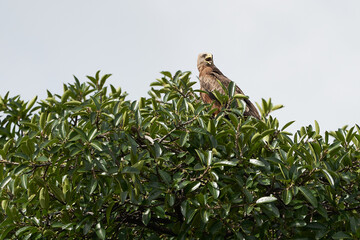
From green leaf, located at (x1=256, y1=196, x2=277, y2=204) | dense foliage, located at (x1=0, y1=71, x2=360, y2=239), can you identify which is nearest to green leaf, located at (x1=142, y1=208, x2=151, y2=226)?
dense foliage, located at (x1=0, y1=71, x2=360, y2=239)

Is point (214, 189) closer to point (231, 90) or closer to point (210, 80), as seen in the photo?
point (231, 90)

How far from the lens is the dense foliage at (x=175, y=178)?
378cm

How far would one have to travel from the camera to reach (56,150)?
3.73m

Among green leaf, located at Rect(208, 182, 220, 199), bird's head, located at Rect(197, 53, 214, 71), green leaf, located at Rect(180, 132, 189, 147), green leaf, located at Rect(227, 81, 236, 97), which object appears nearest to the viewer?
green leaf, located at Rect(208, 182, 220, 199)

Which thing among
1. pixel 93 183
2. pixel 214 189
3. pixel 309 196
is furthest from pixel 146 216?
pixel 309 196

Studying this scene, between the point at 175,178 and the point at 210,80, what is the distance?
4.32m

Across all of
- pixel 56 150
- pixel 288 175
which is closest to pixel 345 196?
pixel 288 175

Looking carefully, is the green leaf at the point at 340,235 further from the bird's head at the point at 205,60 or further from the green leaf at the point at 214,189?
the bird's head at the point at 205,60

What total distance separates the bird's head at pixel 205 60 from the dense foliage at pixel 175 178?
4.31m

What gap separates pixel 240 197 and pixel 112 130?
46.8 inches

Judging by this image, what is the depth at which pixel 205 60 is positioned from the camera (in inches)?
348

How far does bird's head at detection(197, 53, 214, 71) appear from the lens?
28.8 ft

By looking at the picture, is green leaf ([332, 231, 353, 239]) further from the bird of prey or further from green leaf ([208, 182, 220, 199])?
the bird of prey

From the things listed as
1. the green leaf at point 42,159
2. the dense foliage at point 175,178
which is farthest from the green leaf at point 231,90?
the green leaf at point 42,159
